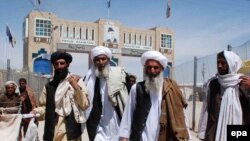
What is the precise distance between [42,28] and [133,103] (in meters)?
43.5

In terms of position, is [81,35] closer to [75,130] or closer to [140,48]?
[140,48]

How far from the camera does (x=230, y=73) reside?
4422 mm

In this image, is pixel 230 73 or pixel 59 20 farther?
pixel 59 20

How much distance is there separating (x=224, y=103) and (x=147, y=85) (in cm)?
87

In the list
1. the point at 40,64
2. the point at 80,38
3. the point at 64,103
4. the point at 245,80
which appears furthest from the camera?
the point at 80,38

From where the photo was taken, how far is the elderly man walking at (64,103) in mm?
4453

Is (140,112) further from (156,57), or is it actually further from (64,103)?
(64,103)

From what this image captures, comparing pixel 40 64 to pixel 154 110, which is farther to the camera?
pixel 40 64

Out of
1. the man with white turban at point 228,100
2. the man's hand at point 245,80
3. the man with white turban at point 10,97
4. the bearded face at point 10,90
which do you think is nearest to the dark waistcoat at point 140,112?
the man with white turban at point 228,100

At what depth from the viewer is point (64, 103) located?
4.50 meters

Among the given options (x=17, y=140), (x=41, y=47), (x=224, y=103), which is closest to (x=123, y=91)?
(x=224, y=103)

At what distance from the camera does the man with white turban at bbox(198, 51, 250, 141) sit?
4395 mm

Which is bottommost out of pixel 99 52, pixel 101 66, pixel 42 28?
pixel 101 66

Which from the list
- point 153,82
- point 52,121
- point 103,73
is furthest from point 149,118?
point 52,121
